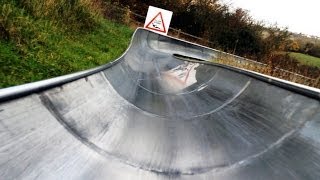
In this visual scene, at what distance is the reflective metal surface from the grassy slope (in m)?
0.91

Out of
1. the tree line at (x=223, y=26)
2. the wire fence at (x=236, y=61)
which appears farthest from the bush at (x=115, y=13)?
the tree line at (x=223, y=26)

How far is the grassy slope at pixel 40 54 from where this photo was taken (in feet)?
16.5

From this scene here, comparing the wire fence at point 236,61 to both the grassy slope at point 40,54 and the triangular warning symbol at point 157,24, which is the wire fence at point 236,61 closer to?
the triangular warning symbol at point 157,24

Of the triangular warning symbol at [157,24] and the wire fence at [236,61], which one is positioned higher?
the triangular warning symbol at [157,24]

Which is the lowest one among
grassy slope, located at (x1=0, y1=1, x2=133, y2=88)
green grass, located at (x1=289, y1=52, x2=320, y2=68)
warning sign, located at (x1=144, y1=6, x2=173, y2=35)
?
grassy slope, located at (x1=0, y1=1, x2=133, y2=88)

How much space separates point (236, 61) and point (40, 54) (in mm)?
9117

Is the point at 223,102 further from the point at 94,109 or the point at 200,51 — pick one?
the point at 200,51

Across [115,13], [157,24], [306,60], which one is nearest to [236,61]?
[157,24]

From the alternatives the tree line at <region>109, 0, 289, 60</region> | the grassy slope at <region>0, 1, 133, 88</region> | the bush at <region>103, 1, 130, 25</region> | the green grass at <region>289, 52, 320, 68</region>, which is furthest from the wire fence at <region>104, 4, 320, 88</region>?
the grassy slope at <region>0, 1, 133, 88</region>

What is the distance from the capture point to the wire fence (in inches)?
367

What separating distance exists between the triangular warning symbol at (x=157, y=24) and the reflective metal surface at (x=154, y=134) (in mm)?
14663

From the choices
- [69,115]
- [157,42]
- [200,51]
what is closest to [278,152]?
[69,115]

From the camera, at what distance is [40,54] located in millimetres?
6270

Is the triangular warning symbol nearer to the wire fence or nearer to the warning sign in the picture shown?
the warning sign
